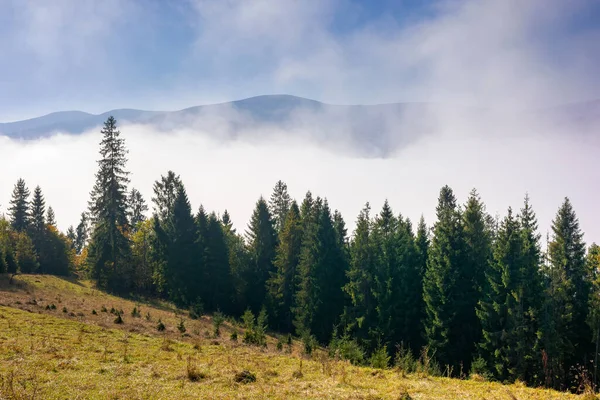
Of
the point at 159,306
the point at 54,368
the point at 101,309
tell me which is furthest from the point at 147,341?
the point at 159,306

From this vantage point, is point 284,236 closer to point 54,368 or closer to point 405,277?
point 405,277

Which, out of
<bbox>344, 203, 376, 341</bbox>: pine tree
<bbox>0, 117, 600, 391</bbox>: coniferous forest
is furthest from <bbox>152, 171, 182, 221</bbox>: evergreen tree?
<bbox>344, 203, 376, 341</bbox>: pine tree

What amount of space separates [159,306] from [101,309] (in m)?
13.1

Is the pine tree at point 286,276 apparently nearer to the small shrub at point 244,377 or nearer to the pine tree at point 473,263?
the pine tree at point 473,263

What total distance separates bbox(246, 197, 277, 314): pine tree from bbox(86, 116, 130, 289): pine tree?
16247 mm

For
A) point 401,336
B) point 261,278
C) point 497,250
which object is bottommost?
point 401,336

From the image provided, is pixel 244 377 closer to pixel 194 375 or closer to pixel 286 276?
pixel 194 375

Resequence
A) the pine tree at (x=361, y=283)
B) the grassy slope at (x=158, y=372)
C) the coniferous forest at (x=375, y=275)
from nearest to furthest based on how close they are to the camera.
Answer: the grassy slope at (x=158, y=372) < the coniferous forest at (x=375, y=275) < the pine tree at (x=361, y=283)

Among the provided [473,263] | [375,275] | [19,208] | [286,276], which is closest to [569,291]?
[473,263]

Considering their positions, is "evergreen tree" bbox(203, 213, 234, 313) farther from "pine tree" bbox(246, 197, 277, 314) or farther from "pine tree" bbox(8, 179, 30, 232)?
"pine tree" bbox(8, 179, 30, 232)

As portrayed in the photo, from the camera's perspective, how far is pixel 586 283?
3775 centimetres

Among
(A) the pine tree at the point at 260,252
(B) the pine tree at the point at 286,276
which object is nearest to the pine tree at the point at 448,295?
(B) the pine tree at the point at 286,276

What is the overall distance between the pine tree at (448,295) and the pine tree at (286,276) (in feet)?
62.8

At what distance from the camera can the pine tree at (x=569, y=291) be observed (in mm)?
35366
